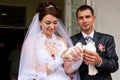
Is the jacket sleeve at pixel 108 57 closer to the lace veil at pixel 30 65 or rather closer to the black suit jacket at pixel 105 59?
the black suit jacket at pixel 105 59

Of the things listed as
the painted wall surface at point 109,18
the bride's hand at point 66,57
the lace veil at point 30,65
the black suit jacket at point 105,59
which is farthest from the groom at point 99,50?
the painted wall surface at point 109,18

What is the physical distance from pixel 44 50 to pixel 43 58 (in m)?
0.08

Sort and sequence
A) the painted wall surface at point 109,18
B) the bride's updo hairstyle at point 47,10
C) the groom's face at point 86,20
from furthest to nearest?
the painted wall surface at point 109,18 → the groom's face at point 86,20 → the bride's updo hairstyle at point 47,10

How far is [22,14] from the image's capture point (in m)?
9.19

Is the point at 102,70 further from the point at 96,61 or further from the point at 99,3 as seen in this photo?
the point at 99,3

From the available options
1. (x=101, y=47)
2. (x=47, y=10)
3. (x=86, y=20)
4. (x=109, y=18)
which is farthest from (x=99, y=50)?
(x=109, y=18)

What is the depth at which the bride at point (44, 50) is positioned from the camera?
3.05 metres

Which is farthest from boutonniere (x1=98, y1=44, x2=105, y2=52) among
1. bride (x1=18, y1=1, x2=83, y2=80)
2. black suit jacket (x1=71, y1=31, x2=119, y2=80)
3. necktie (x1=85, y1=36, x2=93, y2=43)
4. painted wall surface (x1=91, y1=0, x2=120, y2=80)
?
painted wall surface (x1=91, y1=0, x2=120, y2=80)

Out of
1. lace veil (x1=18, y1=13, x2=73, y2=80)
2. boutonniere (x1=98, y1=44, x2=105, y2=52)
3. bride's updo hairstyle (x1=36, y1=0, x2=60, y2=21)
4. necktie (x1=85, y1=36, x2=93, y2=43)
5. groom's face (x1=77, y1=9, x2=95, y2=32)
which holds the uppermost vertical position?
bride's updo hairstyle (x1=36, y1=0, x2=60, y2=21)

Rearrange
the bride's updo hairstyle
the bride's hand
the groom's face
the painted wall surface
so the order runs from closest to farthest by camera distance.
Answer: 1. the bride's hand
2. the bride's updo hairstyle
3. the groom's face
4. the painted wall surface

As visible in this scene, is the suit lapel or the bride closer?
the bride

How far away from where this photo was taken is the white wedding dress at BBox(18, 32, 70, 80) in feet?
10.0

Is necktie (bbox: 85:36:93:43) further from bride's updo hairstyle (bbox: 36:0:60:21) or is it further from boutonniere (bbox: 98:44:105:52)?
bride's updo hairstyle (bbox: 36:0:60:21)

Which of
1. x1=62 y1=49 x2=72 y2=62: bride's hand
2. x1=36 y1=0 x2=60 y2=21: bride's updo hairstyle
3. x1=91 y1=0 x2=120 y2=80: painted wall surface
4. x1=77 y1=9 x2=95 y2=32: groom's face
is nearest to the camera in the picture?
x1=62 y1=49 x2=72 y2=62: bride's hand
